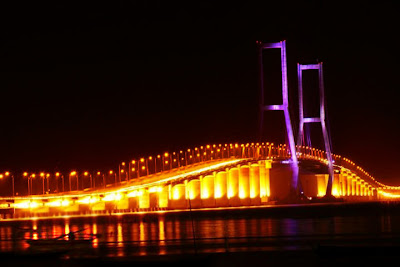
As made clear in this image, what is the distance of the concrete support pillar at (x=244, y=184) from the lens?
8906 centimetres

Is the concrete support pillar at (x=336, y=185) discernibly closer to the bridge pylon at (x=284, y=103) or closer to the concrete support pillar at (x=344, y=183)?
the concrete support pillar at (x=344, y=183)

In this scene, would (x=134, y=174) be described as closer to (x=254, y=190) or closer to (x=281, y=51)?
(x=254, y=190)

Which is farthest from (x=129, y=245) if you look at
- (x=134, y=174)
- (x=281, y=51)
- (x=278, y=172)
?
(x=134, y=174)

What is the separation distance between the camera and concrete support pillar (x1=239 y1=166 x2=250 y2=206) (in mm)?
89062

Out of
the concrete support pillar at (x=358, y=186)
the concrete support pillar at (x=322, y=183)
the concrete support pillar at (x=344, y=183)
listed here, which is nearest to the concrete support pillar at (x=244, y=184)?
the concrete support pillar at (x=322, y=183)

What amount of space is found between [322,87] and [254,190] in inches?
566

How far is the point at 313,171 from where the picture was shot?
98688mm

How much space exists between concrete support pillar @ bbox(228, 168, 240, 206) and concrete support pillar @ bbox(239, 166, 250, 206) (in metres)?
0.56

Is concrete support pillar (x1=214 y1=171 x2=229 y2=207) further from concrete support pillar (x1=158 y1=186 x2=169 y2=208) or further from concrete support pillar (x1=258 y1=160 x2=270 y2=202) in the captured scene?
concrete support pillar (x1=158 y1=186 x2=169 y2=208)

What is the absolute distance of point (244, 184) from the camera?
89.8 m

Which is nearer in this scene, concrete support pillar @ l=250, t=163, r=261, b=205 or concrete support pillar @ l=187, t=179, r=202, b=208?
concrete support pillar @ l=187, t=179, r=202, b=208

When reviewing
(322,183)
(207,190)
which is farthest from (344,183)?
(207,190)

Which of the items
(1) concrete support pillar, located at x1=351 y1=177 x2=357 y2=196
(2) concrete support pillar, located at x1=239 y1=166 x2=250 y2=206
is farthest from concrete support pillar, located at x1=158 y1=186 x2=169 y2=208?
(1) concrete support pillar, located at x1=351 y1=177 x2=357 y2=196

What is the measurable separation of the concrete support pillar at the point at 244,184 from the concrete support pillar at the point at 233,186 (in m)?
0.56
